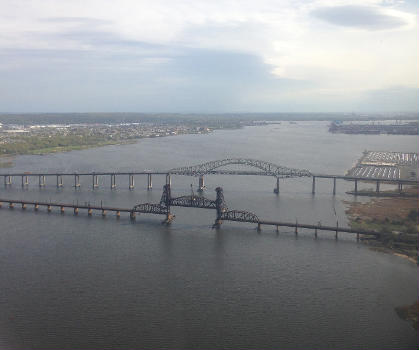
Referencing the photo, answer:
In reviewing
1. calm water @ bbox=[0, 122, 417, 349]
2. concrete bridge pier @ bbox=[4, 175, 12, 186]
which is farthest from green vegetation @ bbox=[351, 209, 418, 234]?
concrete bridge pier @ bbox=[4, 175, 12, 186]

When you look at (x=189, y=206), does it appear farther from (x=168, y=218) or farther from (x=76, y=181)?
(x=76, y=181)

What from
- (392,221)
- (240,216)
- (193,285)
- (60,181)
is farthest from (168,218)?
(60,181)

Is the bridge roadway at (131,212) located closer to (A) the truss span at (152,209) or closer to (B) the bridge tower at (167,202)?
(A) the truss span at (152,209)

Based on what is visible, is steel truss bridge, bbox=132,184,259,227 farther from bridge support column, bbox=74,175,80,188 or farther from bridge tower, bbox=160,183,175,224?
bridge support column, bbox=74,175,80,188

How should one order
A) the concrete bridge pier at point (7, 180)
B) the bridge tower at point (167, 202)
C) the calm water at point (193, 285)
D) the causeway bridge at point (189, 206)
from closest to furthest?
the calm water at point (193, 285)
the causeway bridge at point (189, 206)
the bridge tower at point (167, 202)
the concrete bridge pier at point (7, 180)

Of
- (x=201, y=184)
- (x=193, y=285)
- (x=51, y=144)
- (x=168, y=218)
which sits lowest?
(x=193, y=285)

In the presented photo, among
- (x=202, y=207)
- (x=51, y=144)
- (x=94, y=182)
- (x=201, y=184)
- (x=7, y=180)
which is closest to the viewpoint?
(x=202, y=207)

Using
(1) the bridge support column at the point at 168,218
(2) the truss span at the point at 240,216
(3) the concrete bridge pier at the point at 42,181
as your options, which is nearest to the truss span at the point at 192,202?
(1) the bridge support column at the point at 168,218

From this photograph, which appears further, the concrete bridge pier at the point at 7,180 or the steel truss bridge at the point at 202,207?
the concrete bridge pier at the point at 7,180

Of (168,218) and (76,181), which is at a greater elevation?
(76,181)
